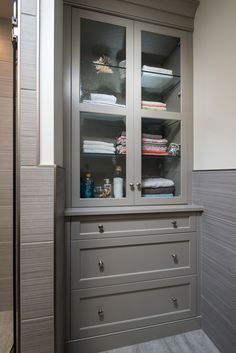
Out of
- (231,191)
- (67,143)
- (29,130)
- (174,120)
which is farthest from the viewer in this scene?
(174,120)

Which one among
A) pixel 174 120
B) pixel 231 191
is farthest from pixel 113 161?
pixel 231 191

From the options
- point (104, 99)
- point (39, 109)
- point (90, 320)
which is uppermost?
point (104, 99)

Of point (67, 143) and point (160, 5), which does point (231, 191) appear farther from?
point (160, 5)

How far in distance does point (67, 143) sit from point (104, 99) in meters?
0.42


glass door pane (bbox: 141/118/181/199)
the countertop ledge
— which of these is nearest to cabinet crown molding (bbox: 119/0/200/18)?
glass door pane (bbox: 141/118/181/199)

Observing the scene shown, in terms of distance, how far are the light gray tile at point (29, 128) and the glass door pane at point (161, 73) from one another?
83 centimetres

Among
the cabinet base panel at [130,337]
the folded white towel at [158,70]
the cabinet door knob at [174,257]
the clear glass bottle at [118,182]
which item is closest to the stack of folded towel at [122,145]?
the clear glass bottle at [118,182]

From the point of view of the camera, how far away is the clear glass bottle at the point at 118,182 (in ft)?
4.63

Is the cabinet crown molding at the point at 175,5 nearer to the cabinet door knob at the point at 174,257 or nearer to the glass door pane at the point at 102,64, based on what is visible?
the glass door pane at the point at 102,64

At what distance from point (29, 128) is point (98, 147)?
1.94 feet

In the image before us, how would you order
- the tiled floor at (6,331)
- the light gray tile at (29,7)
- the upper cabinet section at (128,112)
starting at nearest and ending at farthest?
1. the light gray tile at (29,7)
2. the tiled floor at (6,331)
3. the upper cabinet section at (128,112)

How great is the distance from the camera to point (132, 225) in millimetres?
1279

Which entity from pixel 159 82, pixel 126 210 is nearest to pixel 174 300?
pixel 126 210

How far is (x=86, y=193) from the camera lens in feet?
4.39
